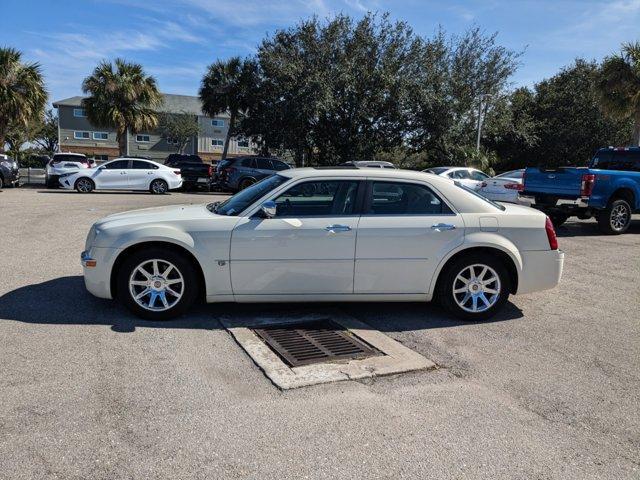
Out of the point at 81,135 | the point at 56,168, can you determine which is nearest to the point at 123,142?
the point at 56,168

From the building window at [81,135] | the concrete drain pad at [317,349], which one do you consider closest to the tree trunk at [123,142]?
the building window at [81,135]

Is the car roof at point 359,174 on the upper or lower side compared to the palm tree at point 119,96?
lower

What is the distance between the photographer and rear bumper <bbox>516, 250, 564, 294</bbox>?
5586mm

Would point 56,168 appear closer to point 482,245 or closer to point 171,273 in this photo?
point 171,273

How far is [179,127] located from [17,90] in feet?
86.6

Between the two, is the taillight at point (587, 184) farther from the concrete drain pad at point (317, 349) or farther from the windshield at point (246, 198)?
the windshield at point (246, 198)

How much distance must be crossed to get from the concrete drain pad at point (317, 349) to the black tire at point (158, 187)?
18.3 metres

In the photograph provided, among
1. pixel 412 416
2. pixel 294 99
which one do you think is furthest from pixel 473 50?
pixel 412 416

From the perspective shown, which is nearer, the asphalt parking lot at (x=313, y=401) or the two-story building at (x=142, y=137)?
the asphalt parking lot at (x=313, y=401)

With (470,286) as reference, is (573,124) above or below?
above

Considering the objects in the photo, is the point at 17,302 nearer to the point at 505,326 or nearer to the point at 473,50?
the point at 505,326

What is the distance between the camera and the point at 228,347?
4.68 meters

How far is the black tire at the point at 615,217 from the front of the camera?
1177 cm

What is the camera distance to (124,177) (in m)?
22.2
